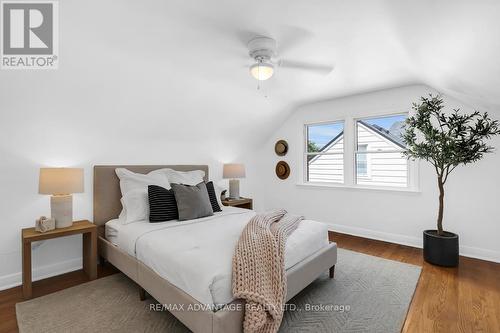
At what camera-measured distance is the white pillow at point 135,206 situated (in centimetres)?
274

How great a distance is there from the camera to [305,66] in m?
2.87

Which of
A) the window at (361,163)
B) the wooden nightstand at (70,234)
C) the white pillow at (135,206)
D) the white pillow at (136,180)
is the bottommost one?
the wooden nightstand at (70,234)

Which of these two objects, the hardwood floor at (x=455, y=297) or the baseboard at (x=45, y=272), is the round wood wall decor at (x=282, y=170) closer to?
the hardwood floor at (x=455, y=297)

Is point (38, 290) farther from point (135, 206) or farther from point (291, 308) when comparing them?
point (291, 308)

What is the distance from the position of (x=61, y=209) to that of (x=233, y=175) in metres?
2.42

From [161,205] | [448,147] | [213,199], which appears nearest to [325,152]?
[448,147]

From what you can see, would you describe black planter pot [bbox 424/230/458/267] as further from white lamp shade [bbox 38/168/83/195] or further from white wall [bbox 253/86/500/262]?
white lamp shade [bbox 38/168/83/195]

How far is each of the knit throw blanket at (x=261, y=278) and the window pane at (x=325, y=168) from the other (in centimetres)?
281

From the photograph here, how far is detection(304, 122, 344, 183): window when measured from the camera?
4.52m

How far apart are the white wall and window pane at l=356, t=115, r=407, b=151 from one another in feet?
0.61

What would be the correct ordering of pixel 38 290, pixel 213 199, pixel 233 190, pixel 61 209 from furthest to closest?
pixel 233 190 → pixel 213 199 → pixel 61 209 → pixel 38 290

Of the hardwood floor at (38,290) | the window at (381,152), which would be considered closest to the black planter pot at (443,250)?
the window at (381,152)

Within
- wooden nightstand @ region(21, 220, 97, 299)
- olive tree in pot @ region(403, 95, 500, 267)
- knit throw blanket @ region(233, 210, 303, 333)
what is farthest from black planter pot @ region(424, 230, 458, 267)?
wooden nightstand @ region(21, 220, 97, 299)

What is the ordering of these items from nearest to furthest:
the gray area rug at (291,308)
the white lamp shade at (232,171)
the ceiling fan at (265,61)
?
the gray area rug at (291,308), the ceiling fan at (265,61), the white lamp shade at (232,171)
